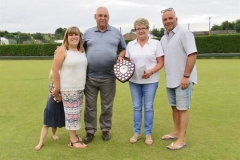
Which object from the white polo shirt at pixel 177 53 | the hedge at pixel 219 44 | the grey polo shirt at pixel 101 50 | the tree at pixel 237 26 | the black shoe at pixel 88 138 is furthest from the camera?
the tree at pixel 237 26

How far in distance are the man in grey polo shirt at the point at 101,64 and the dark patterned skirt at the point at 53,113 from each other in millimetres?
380

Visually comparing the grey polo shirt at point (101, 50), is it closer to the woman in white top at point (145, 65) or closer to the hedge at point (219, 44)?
the woman in white top at point (145, 65)

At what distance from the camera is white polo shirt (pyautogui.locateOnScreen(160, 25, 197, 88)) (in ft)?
10.4

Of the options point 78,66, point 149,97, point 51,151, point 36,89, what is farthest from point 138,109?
point 36,89

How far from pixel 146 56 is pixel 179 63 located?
40 centimetres

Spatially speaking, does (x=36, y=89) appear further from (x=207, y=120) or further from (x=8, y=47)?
(x=8, y=47)

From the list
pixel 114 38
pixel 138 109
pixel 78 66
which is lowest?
pixel 138 109

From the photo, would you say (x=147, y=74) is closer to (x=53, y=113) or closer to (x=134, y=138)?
(x=134, y=138)

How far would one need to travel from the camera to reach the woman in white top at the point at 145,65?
3.42m

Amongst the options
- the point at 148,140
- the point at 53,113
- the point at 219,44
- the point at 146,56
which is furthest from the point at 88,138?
the point at 219,44

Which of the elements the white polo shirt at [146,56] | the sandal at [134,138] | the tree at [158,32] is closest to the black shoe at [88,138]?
the sandal at [134,138]

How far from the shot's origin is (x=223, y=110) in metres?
4.94

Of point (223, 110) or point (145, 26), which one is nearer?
point (145, 26)

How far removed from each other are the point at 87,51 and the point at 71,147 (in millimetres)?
1200
